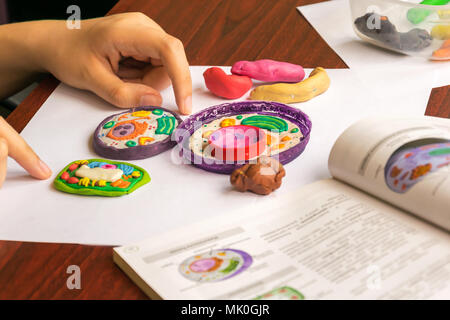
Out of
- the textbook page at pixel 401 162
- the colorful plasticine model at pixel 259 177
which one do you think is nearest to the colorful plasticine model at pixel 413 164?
the textbook page at pixel 401 162

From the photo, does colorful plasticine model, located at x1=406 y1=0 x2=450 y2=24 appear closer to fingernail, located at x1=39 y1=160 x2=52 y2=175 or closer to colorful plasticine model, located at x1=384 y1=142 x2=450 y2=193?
colorful plasticine model, located at x1=384 y1=142 x2=450 y2=193

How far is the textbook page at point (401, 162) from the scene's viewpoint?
1.62ft

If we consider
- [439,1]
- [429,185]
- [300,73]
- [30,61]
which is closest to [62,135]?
[30,61]

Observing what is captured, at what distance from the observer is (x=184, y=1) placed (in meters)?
1.07

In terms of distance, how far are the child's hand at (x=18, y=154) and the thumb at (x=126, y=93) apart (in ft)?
0.54

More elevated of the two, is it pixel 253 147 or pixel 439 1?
pixel 439 1

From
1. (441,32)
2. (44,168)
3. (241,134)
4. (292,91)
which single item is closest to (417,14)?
(441,32)

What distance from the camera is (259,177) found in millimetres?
561

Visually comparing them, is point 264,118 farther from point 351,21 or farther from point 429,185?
point 351,21

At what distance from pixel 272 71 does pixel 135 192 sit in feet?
0.99

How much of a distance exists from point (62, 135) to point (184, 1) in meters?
0.46

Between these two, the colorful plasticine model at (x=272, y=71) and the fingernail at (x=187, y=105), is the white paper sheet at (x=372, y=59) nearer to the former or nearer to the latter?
the colorful plasticine model at (x=272, y=71)

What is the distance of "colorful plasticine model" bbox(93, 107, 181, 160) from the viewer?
653 millimetres

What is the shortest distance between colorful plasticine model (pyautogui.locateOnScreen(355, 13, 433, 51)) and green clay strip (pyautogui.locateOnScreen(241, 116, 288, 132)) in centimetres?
29
